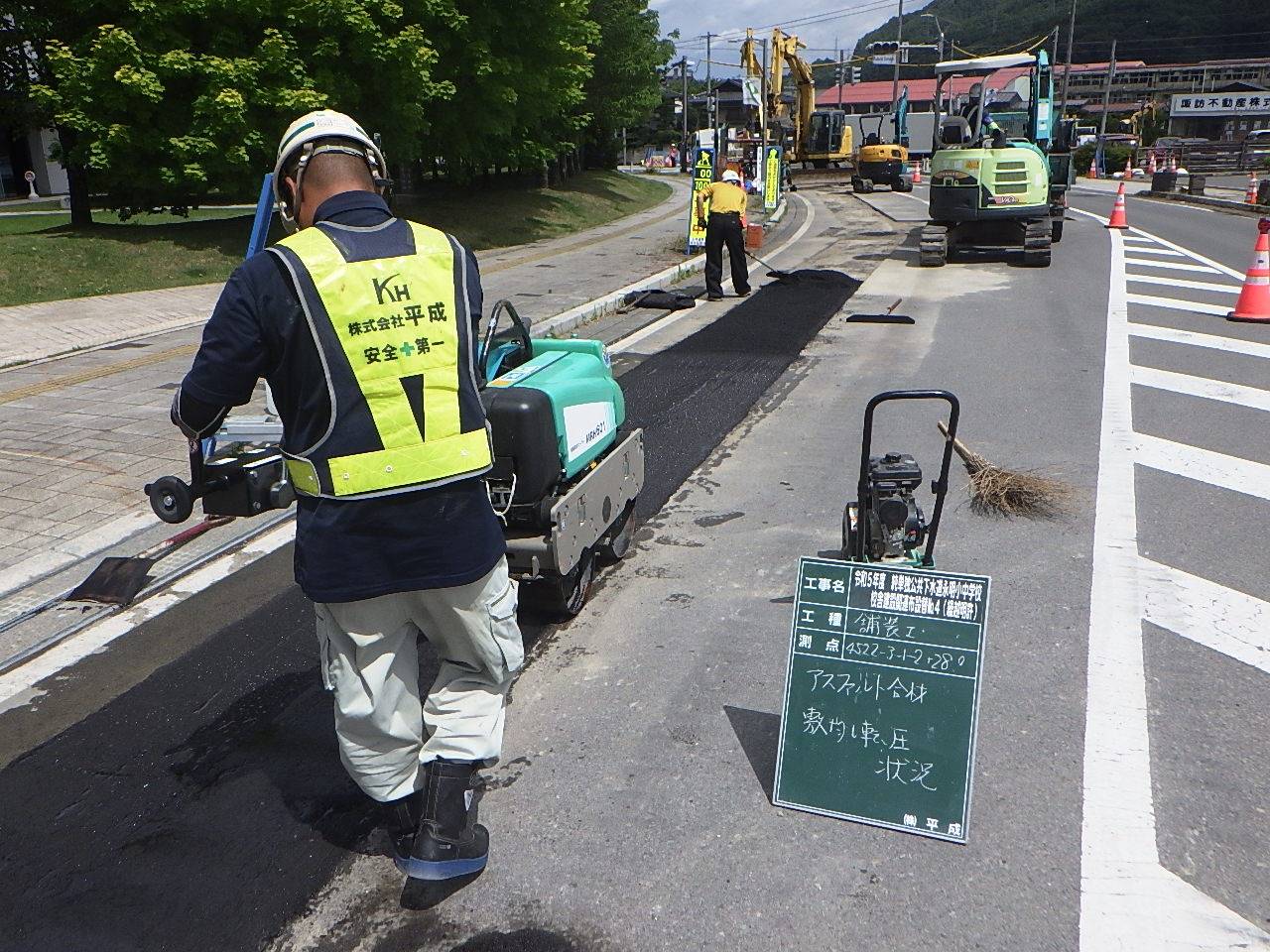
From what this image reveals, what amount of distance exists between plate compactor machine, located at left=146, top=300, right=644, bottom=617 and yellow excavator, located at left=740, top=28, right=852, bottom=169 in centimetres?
3292

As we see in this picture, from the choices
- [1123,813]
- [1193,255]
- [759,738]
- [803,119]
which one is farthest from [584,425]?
[803,119]

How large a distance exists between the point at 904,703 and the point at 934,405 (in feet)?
16.3

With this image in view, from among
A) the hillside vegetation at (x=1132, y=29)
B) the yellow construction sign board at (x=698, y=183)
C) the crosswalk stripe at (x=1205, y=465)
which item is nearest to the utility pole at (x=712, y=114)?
the yellow construction sign board at (x=698, y=183)

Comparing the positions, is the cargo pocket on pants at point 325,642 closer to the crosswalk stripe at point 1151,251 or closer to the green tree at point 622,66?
the crosswalk stripe at point 1151,251

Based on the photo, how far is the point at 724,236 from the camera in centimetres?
1248

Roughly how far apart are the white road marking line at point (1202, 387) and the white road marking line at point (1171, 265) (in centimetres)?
717

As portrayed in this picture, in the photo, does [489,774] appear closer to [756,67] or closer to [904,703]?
[904,703]

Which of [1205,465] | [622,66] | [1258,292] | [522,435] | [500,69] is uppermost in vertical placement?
[622,66]

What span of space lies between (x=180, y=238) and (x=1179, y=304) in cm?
1546

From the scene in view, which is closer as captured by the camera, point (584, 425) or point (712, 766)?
point (712, 766)

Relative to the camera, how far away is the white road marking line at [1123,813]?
8.25 ft

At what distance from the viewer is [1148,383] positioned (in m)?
8.04

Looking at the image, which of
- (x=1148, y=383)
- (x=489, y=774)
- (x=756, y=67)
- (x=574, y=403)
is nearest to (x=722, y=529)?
(x=574, y=403)

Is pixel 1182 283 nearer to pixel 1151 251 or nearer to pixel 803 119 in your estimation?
pixel 1151 251
